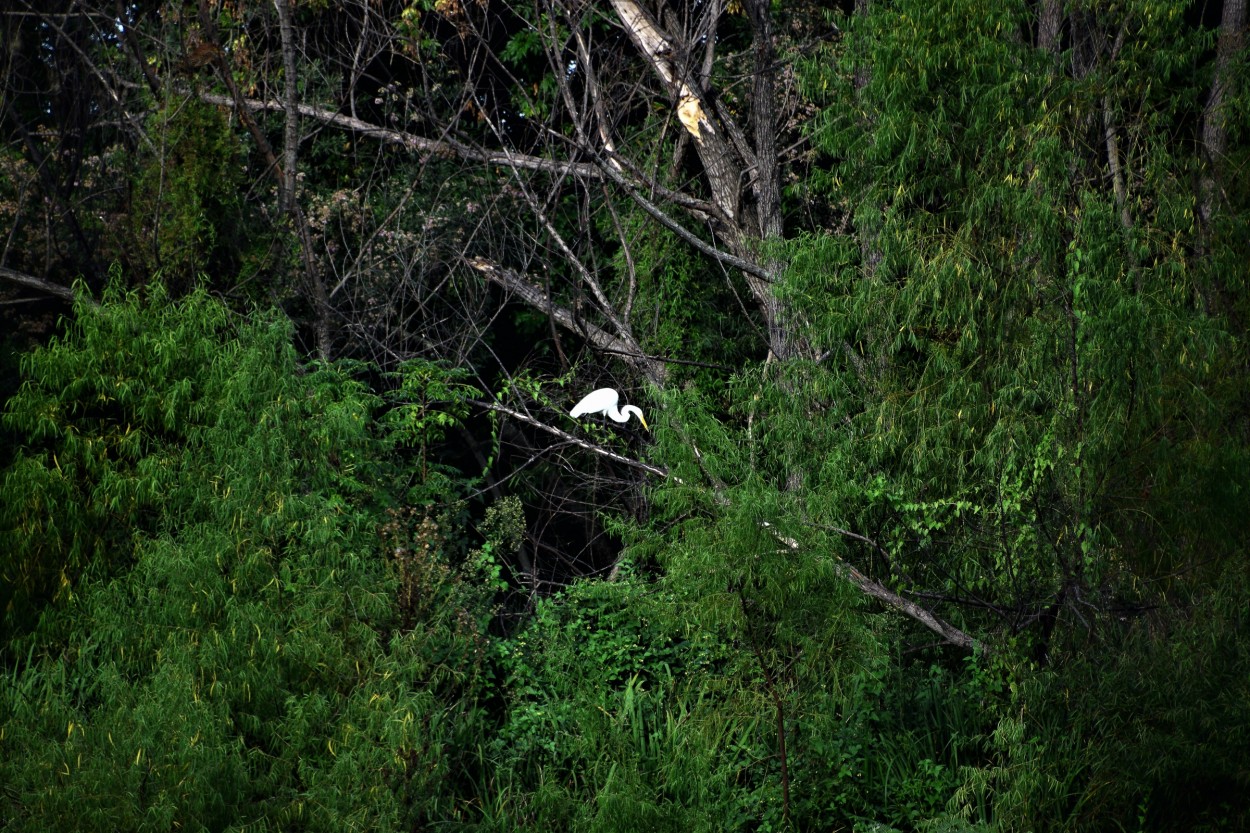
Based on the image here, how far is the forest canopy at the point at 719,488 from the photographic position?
6008mm

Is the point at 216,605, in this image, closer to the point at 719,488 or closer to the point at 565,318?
the point at 719,488

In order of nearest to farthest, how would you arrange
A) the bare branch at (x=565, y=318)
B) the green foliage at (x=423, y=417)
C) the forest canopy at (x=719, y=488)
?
the forest canopy at (x=719, y=488)
the green foliage at (x=423, y=417)
the bare branch at (x=565, y=318)

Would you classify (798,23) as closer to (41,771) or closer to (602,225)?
(602,225)

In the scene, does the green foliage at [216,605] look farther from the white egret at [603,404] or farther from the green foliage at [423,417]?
the white egret at [603,404]

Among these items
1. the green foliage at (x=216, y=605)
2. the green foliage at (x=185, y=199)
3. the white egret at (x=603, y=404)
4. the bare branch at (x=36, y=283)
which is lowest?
the green foliage at (x=216, y=605)

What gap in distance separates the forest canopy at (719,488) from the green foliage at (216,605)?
0.02 metres

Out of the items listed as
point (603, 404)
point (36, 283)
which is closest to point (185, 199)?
point (36, 283)

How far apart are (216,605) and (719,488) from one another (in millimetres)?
2371

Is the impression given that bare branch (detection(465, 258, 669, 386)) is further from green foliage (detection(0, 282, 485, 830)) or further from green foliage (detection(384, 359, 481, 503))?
green foliage (detection(0, 282, 485, 830))

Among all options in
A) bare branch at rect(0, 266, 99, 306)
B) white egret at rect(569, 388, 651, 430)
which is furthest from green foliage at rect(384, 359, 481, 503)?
bare branch at rect(0, 266, 99, 306)

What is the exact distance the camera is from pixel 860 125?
25.7ft

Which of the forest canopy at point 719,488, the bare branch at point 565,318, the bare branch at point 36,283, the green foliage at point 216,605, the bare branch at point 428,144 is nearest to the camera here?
the green foliage at point 216,605

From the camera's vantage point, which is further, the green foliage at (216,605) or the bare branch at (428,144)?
the bare branch at (428,144)

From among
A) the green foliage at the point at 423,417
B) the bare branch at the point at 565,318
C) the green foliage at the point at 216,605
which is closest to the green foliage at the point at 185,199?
the green foliage at the point at 216,605
